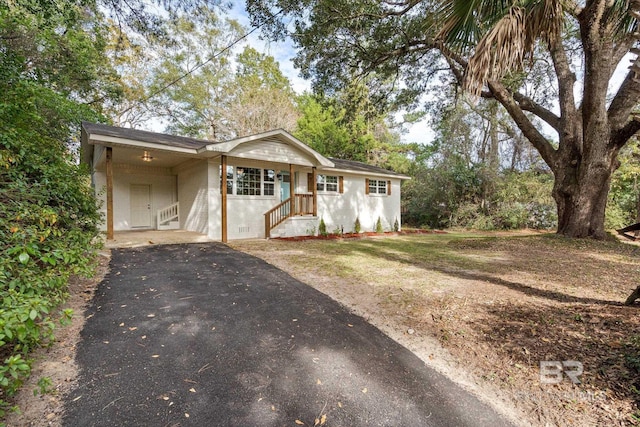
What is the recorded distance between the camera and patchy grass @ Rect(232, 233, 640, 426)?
2168 millimetres

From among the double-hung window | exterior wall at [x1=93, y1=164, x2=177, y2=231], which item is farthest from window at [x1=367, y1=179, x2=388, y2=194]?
exterior wall at [x1=93, y1=164, x2=177, y2=231]

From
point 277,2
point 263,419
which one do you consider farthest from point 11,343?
point 277,2

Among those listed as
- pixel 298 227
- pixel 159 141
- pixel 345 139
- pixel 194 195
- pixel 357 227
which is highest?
pixel 345 139

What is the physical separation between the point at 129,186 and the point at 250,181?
555 centimetres

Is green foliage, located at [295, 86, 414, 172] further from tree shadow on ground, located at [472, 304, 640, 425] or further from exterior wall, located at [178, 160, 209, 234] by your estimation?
tree shadow on ground, located at [472, 304, 640, 425]

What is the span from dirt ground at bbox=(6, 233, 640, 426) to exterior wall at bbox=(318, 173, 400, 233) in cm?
662

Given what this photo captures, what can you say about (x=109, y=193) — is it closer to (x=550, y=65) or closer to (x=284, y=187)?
(x=284, y=187)

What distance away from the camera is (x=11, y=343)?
248 centimetres

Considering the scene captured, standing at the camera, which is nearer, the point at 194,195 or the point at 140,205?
the point at 194,195

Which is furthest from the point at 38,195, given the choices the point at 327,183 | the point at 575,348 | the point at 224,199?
the point at 327,183

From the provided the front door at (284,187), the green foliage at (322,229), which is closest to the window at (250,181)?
the front door at (284,187)

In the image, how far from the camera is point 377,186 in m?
15.5

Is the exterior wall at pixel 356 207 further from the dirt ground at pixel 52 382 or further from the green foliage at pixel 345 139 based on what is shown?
the dirt ground at pixel 52 382

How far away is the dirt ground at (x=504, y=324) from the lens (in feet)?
6.81
